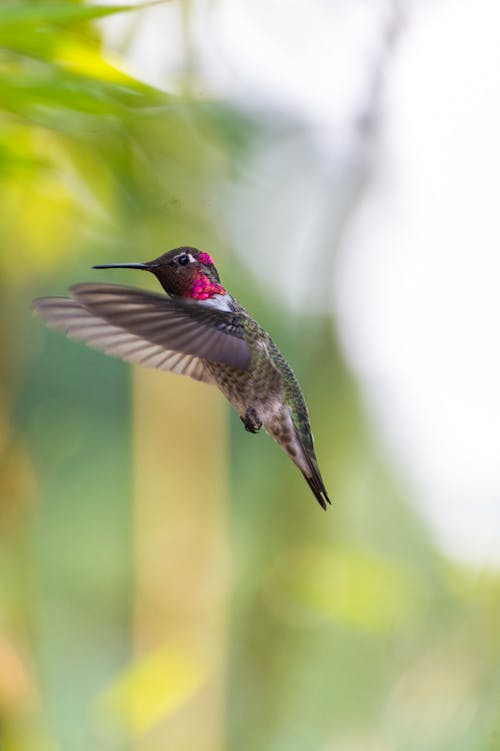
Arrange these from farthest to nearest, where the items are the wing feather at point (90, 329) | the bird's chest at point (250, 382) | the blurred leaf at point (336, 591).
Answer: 1. the blurred leaf at point (336, 591)
2. the bird's chest at point (250, 382)
3. the wing feather at point (90, 329)

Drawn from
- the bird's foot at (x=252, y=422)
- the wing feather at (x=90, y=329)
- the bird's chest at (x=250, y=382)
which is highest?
the wing feather at (x=90, y=329)

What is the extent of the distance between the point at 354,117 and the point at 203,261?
0.32 ft

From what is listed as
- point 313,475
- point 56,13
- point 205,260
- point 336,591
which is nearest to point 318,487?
point 313,475

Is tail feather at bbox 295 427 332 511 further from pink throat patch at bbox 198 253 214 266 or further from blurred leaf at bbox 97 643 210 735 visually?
blurred leaf at bbox 97 643 210 735

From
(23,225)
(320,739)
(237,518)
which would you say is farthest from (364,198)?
(237,518)

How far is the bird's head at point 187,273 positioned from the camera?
1.20ft

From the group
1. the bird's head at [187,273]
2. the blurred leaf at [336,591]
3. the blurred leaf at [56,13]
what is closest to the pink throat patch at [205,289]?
the bird's head at [187,273]

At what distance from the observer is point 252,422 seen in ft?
1.28

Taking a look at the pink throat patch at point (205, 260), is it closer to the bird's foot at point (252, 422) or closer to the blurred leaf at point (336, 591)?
the bird's foot at point (252, 422)

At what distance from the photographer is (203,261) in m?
0.42

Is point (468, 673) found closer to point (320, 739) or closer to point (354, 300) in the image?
point (354, 300)

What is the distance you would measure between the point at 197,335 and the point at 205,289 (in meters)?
0.06

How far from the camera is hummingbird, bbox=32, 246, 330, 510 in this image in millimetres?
297

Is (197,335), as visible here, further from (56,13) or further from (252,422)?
(56,13)
